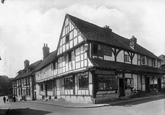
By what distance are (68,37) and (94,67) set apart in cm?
726

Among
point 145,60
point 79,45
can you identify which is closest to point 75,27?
point 79,45

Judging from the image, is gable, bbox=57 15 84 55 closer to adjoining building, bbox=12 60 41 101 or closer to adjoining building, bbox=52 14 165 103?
adjoining building, bbox=52 14 165 103

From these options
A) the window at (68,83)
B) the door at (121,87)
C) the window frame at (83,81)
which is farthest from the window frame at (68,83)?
the door at (121,87)

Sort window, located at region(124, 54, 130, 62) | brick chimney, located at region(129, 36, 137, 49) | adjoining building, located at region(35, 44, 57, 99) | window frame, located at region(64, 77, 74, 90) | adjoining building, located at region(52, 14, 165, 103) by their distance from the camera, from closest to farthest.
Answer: adjoining building, located at region(52, 14, 165, 103) < window frame, located at region(64, 77, 74, 90) < window, located at region(124, 54, 130, 62) < brick chimney, located at region(129, 36, 137, 49) < adjoining building, located at region(35, 44, 57, 99)

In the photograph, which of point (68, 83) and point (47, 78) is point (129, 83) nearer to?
point (68, 83)

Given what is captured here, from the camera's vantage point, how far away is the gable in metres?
18.5

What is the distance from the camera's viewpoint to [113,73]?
692 inches

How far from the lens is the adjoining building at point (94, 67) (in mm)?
16234

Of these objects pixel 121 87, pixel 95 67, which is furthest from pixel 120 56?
pixel 95 67

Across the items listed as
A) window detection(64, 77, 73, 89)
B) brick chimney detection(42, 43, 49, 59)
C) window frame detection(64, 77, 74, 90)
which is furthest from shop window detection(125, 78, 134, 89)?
brick chimney detection(42, 43, 49, 59)

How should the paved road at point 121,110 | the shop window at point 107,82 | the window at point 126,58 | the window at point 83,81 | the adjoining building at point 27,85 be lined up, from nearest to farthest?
the paved road at point 121,110 < the shop window at point 107,82 < the window at point 83,81 < the window at point 126,58 < the adjoining building at point 27,85

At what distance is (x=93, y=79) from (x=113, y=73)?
301cm

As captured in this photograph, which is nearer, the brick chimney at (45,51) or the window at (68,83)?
the window at (68,83)

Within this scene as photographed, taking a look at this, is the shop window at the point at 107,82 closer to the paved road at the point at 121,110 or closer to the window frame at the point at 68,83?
the paved road at the point at 121,110
